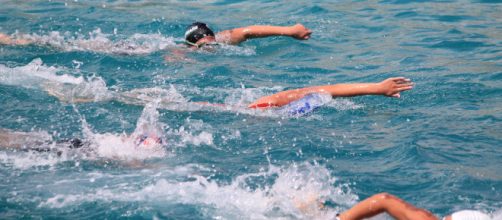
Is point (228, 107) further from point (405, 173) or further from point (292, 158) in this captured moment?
point (405, 173)

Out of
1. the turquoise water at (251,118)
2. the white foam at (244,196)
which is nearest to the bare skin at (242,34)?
the turquoise water at (251,118)

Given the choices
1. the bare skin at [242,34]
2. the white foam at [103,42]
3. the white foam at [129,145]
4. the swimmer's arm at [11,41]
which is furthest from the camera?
the swimmer's arm at [11,41]

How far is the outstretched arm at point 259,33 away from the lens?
8594mm

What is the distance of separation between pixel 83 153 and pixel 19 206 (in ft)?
3.68

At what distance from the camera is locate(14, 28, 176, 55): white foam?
10.0 meters

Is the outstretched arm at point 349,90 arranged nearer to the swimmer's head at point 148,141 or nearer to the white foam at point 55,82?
the swimmer's head at point 148,141

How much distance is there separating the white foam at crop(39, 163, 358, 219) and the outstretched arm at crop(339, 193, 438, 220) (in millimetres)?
429

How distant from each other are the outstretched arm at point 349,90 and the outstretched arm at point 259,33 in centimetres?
154

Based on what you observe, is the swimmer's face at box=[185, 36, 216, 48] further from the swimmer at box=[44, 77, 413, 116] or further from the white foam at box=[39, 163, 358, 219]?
the white foam at box=[39, 163, 358, 219]

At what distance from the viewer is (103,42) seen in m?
10.4

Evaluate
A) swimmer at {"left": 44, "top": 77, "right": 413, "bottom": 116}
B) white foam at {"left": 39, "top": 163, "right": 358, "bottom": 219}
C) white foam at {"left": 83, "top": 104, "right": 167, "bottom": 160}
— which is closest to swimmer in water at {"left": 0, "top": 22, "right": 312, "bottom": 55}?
swimmer at {"left": 44, "top": 77, "right": 413, "bottom": 116}

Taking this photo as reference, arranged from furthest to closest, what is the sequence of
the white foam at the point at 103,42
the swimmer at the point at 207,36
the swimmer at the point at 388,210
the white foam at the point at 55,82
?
the white foam at the point at 103,42 → the swimmer at the point at 207,36 → the white foam at the point at 55,82 → the swimmer at the point at 388,210

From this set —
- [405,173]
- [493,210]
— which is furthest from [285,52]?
[493,210]

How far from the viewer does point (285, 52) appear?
10477 millimetres
